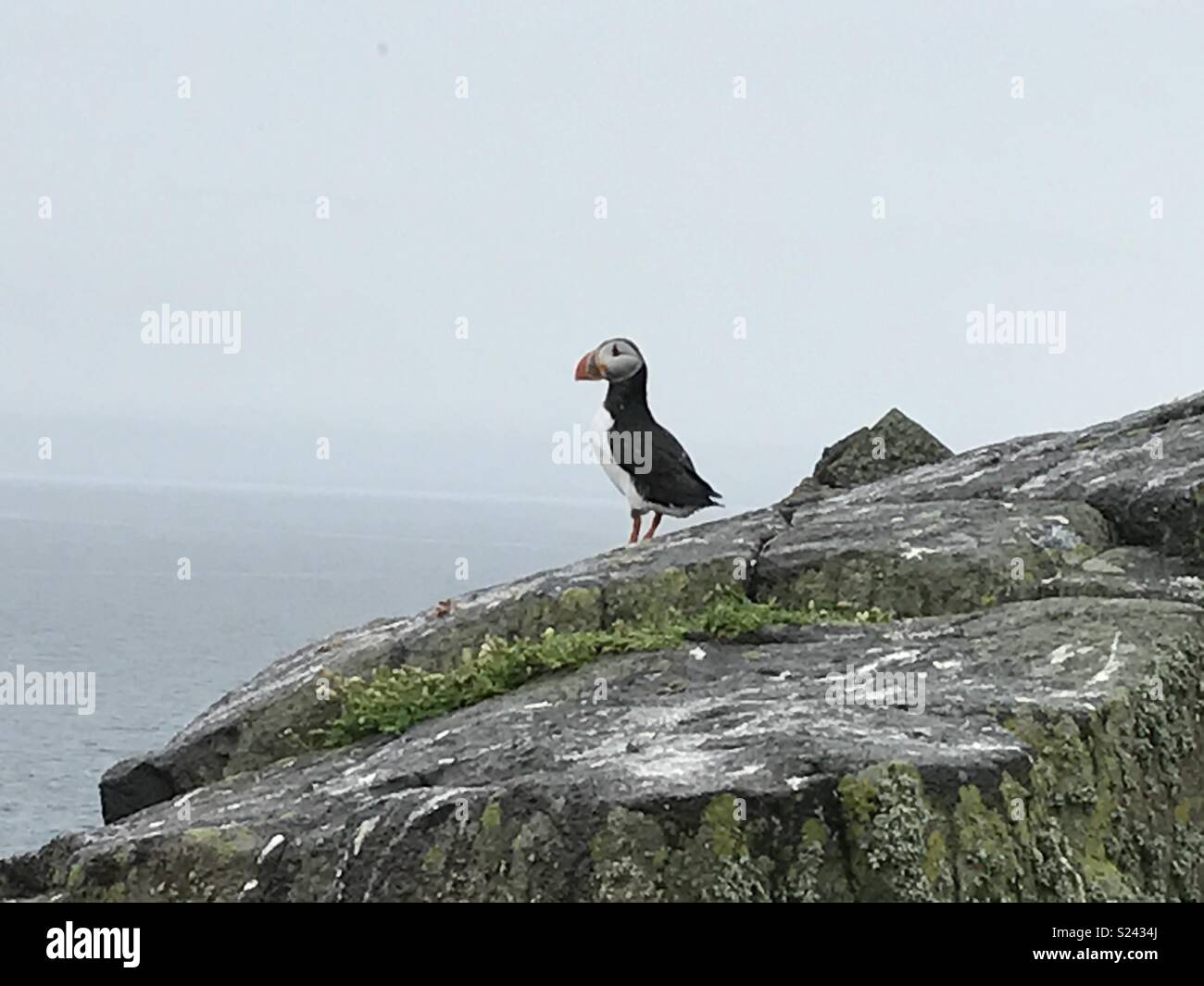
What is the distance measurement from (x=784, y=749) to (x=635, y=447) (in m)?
8.79

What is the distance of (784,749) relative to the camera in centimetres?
702

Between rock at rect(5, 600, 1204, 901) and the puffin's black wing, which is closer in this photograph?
rock at rect(5, 600, 1204, 901)

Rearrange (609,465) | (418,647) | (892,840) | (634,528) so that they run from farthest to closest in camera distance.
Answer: (609,465) → (634,528) → (418,647) → (892,840)

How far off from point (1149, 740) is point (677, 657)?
2996mm

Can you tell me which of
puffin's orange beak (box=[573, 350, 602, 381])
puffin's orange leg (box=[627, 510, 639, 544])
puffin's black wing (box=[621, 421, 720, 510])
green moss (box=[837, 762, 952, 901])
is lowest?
green moss (box=[837, 762, 952, 901])

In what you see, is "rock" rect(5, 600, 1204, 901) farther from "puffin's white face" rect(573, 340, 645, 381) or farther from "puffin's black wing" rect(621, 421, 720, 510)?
"puffin's white face" rect(573, 340, 645, 381)

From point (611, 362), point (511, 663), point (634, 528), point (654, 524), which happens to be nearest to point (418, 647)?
point (511, 663)

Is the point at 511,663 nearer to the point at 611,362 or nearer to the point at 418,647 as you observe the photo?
the point at 418,647

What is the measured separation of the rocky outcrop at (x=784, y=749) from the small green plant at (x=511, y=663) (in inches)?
6.3

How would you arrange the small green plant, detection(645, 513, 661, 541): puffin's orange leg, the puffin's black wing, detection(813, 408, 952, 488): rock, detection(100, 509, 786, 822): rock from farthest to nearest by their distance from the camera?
detection(813, 408, 952, 488): rock
the puffin's black wing
detection(645, 513, 661, 541): puffin's orange leg
detection(100, 509, 786, 822): rock
the small green plant

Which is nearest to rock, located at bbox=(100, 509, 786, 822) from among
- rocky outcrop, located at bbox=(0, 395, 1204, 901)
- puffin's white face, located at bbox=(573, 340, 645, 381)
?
rocky outcrop, located at bbox=(0, 395, 1204, 901)

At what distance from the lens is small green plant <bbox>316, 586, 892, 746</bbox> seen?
31.9 ft

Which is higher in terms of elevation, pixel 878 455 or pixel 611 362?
pixel 611 362
